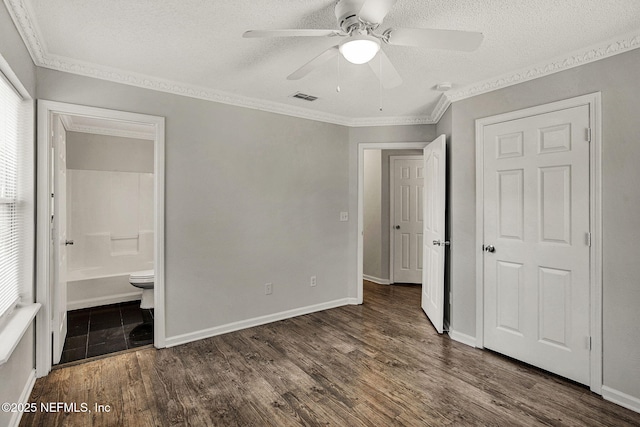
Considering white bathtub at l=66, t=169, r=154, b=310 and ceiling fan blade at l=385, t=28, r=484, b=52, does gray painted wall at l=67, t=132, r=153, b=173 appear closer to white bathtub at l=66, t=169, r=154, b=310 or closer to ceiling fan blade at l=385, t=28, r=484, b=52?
white bathtub at l=66, t=169, r=154, b=310

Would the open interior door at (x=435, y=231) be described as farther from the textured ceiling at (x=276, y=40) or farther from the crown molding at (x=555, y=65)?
the textured ceiling at (x=276, y=40)

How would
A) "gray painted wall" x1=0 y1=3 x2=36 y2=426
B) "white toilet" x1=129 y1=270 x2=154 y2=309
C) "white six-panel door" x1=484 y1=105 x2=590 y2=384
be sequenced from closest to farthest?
"gray painted wall" x1=0 y1=3 x2=36 y2=426
"white six-panel door" x1=484 y1=105 x2=590 y2=384
"white toilet" x1=129 y1=270 x2=154 y2=309

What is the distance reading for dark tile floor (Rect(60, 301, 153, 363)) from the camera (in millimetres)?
2977

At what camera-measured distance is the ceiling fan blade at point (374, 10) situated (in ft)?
4.84

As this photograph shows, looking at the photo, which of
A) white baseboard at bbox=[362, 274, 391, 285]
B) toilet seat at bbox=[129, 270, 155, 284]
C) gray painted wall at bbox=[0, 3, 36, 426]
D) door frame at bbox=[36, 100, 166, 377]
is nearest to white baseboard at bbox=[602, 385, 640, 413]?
white baseboard at bbox=[362, 274, 391, 285]

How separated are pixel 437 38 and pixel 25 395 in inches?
127

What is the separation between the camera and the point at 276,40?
7.38 feet

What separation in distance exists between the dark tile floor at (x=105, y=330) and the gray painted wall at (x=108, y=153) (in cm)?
184

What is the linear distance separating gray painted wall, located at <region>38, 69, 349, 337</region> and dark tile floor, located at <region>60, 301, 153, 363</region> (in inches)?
21.7

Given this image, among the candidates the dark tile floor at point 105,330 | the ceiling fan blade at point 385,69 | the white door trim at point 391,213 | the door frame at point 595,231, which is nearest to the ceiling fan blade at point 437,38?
the ceiling fan blade at point 385,69

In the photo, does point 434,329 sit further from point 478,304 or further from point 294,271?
point 294,271

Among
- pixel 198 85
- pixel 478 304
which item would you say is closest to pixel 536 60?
pixel 478 304

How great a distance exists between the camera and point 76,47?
7.78 ft

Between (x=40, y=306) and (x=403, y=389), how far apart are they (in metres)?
2.60
